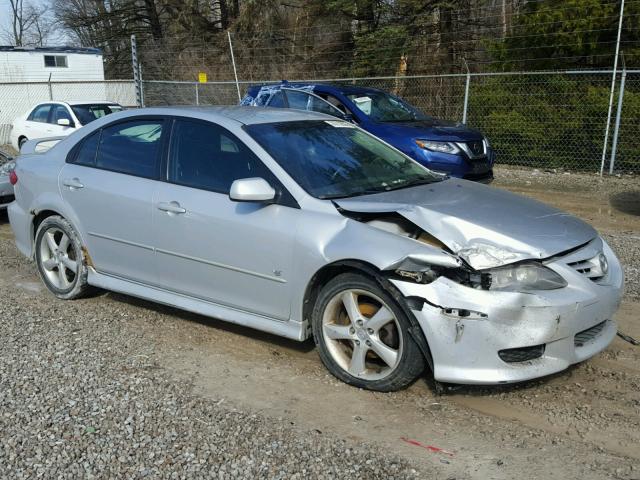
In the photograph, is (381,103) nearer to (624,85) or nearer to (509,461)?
(624,85)

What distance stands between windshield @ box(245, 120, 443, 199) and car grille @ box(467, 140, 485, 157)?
4.53 m

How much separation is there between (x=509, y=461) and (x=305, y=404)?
1.19m

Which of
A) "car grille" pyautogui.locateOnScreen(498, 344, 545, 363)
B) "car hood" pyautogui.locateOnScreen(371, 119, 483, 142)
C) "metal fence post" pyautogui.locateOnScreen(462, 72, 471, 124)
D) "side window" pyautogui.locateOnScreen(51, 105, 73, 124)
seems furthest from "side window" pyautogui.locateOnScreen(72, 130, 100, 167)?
"side window" pyautogui.locateOnScreen(51, 105, 73, 124)

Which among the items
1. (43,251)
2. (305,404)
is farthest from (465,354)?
(43,251)

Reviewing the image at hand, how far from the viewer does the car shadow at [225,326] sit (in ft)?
15.5

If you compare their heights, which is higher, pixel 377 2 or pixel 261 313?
pixel 377 2

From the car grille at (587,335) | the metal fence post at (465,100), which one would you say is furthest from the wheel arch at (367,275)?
the metal fence post at (465,100)

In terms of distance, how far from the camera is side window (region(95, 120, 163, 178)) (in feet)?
16.3

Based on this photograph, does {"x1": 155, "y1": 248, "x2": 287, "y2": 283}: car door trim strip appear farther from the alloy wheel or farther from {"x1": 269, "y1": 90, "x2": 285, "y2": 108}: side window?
{"x1": 269, "y1": 90, "x2": 285, "y2": 108}: side window

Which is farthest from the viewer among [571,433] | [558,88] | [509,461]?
[558,88]

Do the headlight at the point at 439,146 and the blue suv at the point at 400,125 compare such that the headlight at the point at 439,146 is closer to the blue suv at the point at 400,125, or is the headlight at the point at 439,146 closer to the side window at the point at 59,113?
the blue suv at the point at 400,125

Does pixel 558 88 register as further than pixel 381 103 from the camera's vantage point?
Yes

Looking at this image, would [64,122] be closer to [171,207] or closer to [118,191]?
[118,191]

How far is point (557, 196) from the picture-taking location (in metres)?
10.7
